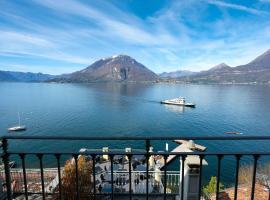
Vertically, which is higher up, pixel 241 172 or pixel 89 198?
pixel 89 198

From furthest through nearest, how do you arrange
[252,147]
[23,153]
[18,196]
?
[252,147] < [18,196] < [23,153]

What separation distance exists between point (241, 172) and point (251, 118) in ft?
138

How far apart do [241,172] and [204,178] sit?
462 centimetres

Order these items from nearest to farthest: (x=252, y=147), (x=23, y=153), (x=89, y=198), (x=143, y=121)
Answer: (x=23, y=153), (x=89, y=198), (x=252, y=147), (x=143, y=121)

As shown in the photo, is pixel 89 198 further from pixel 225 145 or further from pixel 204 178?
pixel 225 145

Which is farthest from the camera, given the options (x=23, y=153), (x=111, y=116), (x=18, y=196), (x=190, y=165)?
(x=111, y=116)

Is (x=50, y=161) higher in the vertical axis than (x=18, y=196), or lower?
lower

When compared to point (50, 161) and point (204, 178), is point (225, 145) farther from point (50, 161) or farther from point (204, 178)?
point (50, 161)

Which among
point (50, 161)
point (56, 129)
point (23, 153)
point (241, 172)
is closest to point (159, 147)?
point (241, 172)

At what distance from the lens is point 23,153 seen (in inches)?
120

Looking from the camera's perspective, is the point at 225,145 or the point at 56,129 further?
the point at 56,129

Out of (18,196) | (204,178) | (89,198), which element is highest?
(18,196)

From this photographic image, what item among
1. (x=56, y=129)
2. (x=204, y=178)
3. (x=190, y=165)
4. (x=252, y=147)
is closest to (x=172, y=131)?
(x=252, y=147)

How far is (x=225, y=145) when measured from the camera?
39719 mm
